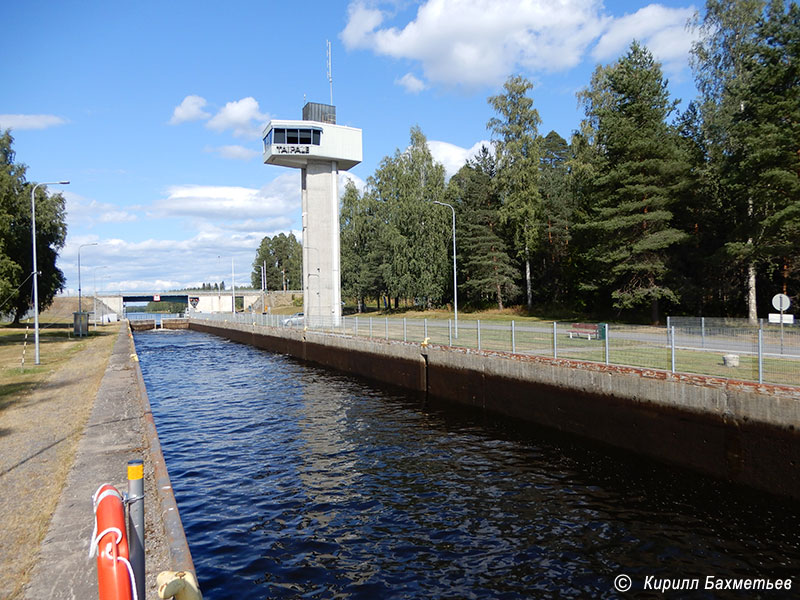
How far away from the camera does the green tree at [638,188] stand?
36125 mm

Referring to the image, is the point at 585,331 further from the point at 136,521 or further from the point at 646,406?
the point at 136,521

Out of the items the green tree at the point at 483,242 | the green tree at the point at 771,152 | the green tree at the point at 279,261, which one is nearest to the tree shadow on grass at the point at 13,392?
the green tree at the point at 771,152

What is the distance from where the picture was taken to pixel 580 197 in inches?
1983

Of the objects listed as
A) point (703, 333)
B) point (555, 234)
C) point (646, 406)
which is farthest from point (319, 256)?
point (646, 406)

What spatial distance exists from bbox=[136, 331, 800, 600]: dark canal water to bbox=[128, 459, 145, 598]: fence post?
3.54m

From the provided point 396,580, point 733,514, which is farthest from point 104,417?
point 733,514

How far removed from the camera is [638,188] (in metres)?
36.2

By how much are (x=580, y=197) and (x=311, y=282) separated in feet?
86.0

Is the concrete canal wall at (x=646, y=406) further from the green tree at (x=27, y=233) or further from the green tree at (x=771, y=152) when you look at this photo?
the green tree at (x=27, y=233)

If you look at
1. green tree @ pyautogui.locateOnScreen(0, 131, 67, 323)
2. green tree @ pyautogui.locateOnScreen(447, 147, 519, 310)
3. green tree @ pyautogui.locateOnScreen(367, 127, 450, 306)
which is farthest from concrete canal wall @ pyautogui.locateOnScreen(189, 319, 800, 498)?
green tree @ pyautogui.locateOnScreen(367, 127, 450, 306)

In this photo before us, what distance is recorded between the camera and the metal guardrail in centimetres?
1170

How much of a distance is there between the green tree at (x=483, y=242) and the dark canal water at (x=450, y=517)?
3964 centimetres

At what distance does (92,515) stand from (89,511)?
11cm

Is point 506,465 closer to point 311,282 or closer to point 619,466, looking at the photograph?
point 619,466
